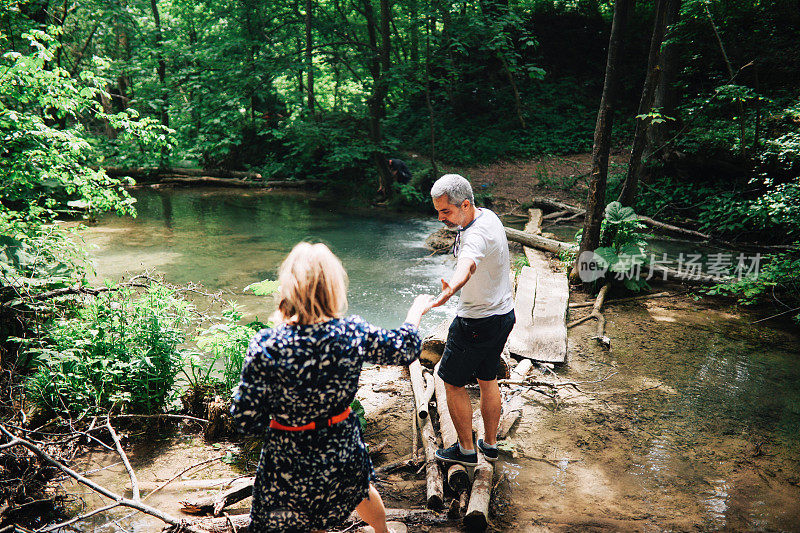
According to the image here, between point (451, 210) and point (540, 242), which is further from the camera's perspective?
point (540, 242)

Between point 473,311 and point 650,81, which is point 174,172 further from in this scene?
point 473,311

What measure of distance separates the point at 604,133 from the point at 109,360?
7077 millimetres

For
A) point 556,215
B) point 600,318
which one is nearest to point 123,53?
point 556,215

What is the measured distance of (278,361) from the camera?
208 cm

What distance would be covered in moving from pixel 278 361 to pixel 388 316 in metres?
5.60

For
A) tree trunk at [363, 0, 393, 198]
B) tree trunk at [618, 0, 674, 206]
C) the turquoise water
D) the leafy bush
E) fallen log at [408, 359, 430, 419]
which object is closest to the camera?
fallen log at [408, 359, 430, 419]

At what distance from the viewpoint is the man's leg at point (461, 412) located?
350 cm

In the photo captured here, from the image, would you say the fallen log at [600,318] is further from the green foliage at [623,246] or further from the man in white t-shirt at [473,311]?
the man in white t-shirt at [473,311]

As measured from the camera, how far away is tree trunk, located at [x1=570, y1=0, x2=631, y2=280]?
6.89m

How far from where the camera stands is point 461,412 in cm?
352

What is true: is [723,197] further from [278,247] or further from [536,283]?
[278,247]

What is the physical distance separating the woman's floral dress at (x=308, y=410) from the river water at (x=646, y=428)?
1354 mm

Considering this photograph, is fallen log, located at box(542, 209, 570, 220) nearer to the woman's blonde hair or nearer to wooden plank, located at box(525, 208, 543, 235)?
wooden plank, located at box(525, 208, 543, 235)

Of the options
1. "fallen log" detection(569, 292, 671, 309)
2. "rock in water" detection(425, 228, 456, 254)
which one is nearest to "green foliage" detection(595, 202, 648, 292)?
"fallen log" detection(569, 292, 671, 309)
